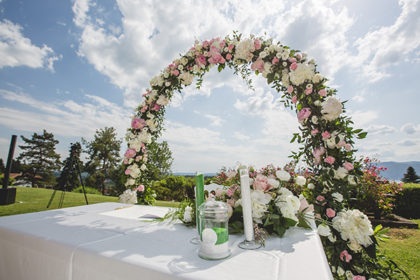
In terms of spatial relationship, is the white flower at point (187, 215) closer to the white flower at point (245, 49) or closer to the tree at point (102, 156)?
the white flower at point (245, 49)

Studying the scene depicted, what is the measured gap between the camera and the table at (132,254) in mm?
847

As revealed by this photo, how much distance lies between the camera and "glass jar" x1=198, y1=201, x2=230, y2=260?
0.96m

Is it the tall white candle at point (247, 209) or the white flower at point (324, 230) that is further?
the white flower at point (324, 230)

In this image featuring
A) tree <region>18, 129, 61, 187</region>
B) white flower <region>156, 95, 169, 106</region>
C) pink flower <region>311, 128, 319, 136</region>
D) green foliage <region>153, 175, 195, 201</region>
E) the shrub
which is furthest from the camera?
tree <region>18, 129, 61, 187</region>

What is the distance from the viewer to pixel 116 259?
94cm

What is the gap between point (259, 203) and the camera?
132 centimetres

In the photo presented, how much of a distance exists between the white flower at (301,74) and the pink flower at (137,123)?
7.18 feet

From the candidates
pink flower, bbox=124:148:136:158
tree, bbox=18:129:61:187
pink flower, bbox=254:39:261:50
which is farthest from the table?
tree, bbox=18:129:61:187

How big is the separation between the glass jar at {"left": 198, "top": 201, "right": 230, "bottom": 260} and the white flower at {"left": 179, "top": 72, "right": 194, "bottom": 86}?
2.22 metres

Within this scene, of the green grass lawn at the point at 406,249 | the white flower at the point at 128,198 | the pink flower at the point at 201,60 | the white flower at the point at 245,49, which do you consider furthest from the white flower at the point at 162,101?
the green grass lawn at the point at 406,249

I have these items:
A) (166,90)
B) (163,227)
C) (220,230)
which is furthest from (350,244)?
(166,90)

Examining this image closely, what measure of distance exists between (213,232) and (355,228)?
46.4 inches

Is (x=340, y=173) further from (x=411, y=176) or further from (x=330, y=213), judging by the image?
(x=411, y=176)

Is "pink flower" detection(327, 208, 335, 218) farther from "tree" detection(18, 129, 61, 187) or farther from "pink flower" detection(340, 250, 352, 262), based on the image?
"tree" detection(18, 129, 61, 187)
